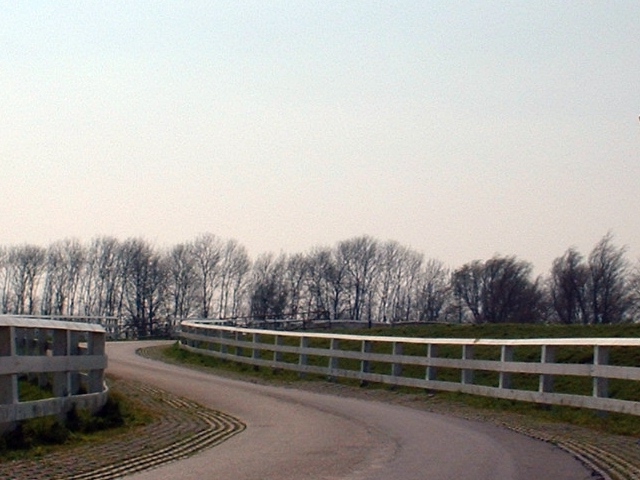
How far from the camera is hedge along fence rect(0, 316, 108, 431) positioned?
11305mm

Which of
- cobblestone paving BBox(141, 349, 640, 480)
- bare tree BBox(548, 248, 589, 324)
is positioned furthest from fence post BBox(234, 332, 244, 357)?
bare tree BBox(548, 248, 589, 324)

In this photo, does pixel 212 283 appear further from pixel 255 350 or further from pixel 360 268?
pixel 255 350

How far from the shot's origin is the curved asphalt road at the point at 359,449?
33.1 ft

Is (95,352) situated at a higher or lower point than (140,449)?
higher

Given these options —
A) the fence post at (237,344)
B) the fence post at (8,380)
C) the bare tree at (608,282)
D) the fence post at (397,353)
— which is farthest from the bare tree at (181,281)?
the fence post at (8,380)

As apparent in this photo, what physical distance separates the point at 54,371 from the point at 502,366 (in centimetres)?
785

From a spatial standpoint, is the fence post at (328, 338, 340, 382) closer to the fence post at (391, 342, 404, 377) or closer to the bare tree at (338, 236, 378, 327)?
the fence post at (391, 342, 404, 377)

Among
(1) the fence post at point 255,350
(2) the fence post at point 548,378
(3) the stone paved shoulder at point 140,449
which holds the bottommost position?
(3) the stone paved shoulder at point 140,449

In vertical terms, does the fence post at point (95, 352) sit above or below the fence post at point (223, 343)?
above

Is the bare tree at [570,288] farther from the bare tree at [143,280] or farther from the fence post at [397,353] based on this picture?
the bare tree at [143,280]

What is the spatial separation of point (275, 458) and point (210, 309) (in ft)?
312

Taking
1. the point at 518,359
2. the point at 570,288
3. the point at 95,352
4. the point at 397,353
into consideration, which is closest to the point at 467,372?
the point at 518,359

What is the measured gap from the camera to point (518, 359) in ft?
69.4

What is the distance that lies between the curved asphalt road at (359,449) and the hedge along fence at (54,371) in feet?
6.35
